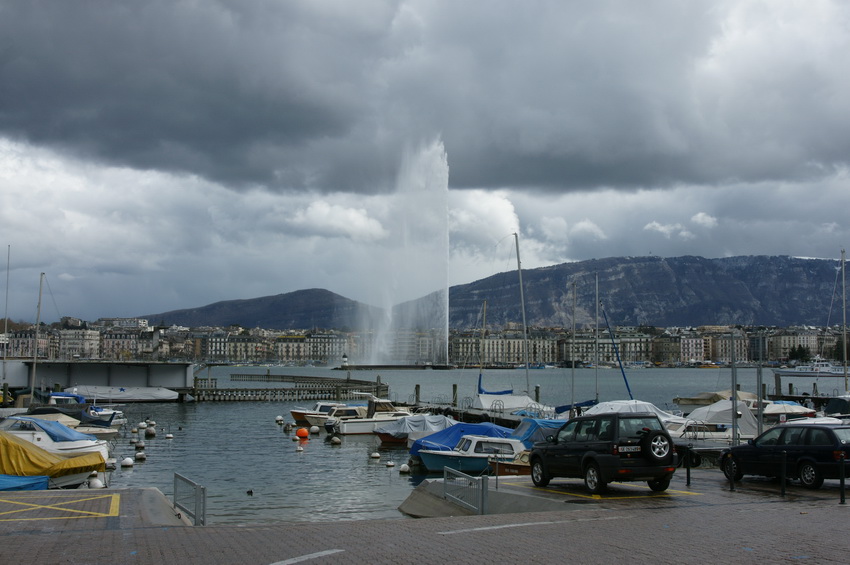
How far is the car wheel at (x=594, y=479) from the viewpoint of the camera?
18.5 meters

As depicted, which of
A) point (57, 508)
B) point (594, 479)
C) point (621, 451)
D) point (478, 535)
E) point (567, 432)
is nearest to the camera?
point (478, 535)

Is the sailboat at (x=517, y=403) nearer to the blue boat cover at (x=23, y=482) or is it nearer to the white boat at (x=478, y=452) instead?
the white boat at (x=478, y=452)

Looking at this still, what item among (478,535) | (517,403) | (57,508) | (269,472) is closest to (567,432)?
(478,535)

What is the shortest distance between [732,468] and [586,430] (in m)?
4.39

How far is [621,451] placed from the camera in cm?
1831

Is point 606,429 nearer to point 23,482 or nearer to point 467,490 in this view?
point 467,490

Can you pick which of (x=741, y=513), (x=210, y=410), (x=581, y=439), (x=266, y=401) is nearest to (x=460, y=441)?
(x=581, y=439)

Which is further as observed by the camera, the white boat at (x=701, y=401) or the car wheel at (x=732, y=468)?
the white boat at (x=701, y=401)

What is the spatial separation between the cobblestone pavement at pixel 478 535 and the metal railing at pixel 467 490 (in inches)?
53.6

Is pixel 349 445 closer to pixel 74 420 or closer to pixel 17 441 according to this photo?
pixel 74 420

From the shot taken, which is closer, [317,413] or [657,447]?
[657,447]

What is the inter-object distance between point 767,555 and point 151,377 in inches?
3890

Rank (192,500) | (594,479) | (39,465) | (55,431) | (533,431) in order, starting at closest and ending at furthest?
(192,500), (594,479), (39,465), (55,431), (533,431)

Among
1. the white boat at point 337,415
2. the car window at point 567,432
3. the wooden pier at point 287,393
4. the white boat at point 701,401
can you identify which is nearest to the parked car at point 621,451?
the car window at point 567,432
